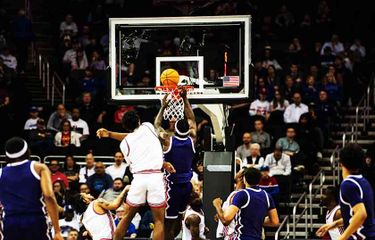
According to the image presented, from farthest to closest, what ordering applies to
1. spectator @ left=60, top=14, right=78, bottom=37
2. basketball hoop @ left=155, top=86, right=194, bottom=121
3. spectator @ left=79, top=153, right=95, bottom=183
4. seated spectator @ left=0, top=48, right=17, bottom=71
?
1. spectator @ left=60, top=14, right=78, bottom=37
2. seated spectator @ left=0, top=48, right=17, bottom=71
3. spectator @ left=79, top=153, right=95, bottom=183
4. basketball hoop @ left=155, top=86, right=194, bottom=121

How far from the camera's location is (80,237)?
19.3 metres

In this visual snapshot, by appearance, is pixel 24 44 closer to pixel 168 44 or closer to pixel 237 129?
pixel 168 44

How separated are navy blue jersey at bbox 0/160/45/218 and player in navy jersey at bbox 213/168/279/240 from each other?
7.79ft

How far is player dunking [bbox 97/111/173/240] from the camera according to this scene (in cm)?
1477

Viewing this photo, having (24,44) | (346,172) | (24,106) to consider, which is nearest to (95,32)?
(24,44)

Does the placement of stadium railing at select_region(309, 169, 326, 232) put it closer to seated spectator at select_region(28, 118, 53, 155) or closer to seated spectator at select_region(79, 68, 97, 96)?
seated spectator at select_region(28, 118, 53, 155)

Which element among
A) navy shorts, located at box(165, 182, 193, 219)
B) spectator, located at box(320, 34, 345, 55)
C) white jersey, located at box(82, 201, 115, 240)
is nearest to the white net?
navy shorts, located at box(165, 182, 193, 219)

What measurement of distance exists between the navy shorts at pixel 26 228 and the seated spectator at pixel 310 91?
12.7m

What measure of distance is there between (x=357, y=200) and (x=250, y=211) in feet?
7.13

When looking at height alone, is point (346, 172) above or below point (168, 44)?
below

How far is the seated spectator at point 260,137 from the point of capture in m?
23.1

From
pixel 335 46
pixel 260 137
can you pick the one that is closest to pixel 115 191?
pixel 260 137

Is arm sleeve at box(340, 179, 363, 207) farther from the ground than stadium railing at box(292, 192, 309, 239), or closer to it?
farther from the ground

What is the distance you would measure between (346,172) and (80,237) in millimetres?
8131
